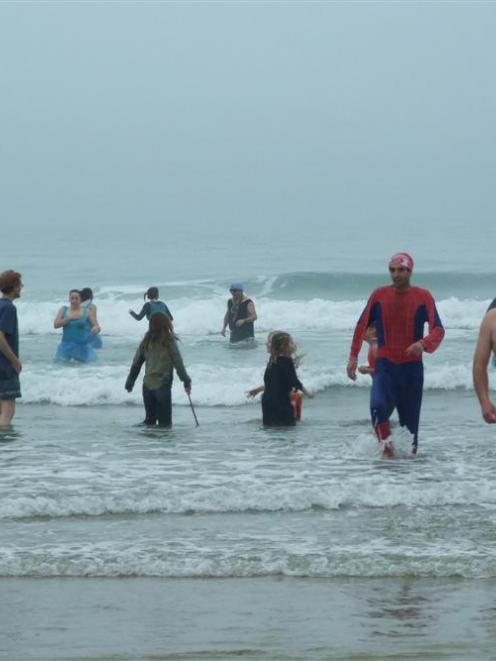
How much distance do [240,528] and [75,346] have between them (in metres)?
12.0

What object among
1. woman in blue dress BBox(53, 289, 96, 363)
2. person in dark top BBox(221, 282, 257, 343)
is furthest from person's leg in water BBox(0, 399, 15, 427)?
person in dark top BBox(221, 282, 257, 343)

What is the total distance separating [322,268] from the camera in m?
51.2

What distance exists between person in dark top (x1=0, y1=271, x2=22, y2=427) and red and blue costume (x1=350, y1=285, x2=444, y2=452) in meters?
3.13

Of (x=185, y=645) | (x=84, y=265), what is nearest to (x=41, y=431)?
(x=185, y=645)

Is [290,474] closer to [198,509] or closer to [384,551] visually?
[198,509]

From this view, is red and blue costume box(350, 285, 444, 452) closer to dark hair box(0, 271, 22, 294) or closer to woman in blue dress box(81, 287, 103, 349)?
dark hair box(0, 271, 22, 294)

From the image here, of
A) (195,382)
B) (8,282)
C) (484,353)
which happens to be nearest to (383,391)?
(8,282)

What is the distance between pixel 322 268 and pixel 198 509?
4247cm

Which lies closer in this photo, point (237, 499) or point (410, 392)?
point (237, 499)

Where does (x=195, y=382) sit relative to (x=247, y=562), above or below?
above

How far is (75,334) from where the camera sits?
19.9 metres

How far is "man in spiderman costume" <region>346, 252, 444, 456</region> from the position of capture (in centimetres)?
1018

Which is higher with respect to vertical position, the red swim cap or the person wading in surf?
the red swim cap

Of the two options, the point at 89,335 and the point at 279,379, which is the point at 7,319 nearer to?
the point at 279,379
